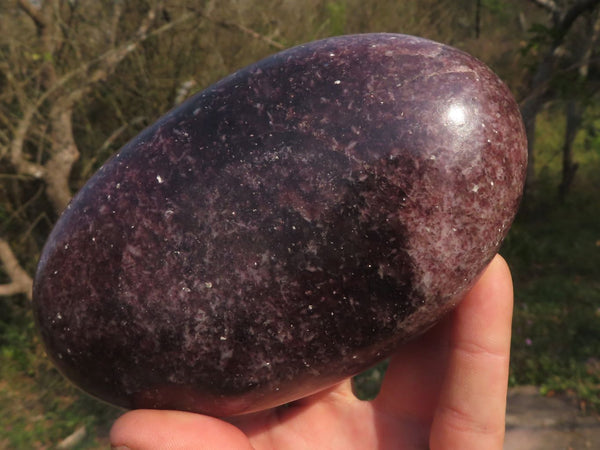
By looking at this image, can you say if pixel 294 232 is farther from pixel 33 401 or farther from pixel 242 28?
pixel 33 401

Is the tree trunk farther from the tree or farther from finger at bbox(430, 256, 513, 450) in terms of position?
finger at bbox(430, 256, 513, 450)

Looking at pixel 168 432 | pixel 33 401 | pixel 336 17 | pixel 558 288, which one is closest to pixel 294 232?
pixel 168 432

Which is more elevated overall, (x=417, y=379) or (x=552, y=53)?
(x=417, y=379)

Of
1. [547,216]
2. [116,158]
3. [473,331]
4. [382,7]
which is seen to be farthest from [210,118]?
[547,216]

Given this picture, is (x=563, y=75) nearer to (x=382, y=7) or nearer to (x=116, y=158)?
(x=382, y=7)

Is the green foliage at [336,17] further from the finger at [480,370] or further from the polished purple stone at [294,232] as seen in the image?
the finger at [480,370]

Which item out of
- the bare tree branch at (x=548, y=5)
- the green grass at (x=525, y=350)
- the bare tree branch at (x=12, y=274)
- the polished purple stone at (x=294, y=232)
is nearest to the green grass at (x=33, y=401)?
the green grass at (x=525, y=350)
